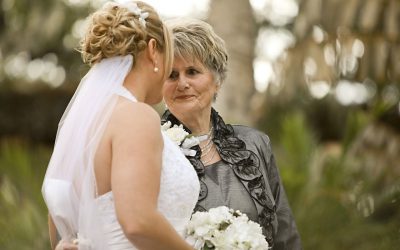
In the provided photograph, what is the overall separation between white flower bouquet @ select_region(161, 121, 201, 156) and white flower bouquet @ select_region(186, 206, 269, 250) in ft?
1.38

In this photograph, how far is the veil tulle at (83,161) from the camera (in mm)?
2990

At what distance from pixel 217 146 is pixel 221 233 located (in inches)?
25.9

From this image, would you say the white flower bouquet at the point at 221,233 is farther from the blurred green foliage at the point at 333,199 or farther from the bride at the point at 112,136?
the blurred green foliage at the point at 333,199

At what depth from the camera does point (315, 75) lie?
9477mm

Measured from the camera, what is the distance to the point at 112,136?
2854 mm

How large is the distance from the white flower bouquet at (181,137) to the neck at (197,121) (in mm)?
124

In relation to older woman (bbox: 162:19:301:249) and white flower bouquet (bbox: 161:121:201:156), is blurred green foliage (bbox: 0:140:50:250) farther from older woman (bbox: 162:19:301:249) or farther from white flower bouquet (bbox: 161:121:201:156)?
white flower bouquet (bbox: 161:121:201:156)

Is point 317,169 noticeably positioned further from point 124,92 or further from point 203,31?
point 124,92

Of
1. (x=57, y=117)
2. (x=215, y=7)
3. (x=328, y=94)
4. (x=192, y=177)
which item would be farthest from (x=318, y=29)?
(x=57, y=117)

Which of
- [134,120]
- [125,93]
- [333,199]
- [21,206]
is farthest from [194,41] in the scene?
[21,206]

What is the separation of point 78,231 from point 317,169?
440 centimetres

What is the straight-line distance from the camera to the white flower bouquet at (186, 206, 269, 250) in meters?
3.23

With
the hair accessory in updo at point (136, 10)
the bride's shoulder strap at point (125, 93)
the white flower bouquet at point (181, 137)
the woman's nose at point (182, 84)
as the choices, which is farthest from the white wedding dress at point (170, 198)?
the woman's nose at point (182, 84)

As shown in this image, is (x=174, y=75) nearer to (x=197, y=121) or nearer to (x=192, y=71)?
(x=192, y=71)
